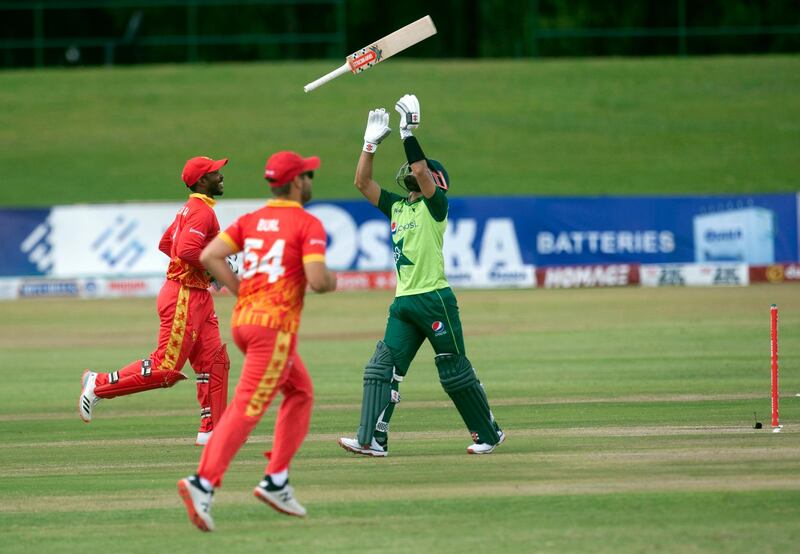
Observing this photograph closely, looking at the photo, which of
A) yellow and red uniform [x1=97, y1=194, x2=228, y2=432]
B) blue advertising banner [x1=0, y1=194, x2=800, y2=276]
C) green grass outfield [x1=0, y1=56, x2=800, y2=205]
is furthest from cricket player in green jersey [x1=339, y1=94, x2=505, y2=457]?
green grass outfield [x1=0, y1=56, x2=800, y2=205]

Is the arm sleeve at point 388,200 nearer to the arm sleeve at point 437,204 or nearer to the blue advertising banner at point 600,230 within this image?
the arm sleeve at point 437,204

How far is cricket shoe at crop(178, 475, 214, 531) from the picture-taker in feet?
24.2

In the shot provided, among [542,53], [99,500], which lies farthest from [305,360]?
[542,53]

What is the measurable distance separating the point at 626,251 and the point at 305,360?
12.5 meters

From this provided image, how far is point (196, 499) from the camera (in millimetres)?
7387

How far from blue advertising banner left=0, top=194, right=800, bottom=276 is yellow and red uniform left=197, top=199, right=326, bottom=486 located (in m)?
19.4

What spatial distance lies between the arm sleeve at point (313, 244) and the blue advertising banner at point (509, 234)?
19497 millimetres

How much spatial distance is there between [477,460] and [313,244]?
2690 millimetres

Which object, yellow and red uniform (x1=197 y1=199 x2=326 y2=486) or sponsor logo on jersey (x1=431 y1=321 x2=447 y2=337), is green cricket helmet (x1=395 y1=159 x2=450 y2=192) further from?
yellow and red uniform (x1=197 y1=199 x2=326 y2=486)

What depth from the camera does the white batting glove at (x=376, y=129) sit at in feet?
32.5

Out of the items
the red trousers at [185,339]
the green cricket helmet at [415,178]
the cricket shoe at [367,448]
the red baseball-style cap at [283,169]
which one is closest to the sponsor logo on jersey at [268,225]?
the red baseball-style cap at [283,169]

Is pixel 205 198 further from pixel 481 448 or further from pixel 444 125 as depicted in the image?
pixel 444 125

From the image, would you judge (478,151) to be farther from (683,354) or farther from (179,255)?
(179,255)

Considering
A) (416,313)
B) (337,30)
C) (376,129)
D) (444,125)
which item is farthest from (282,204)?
(337,30)
